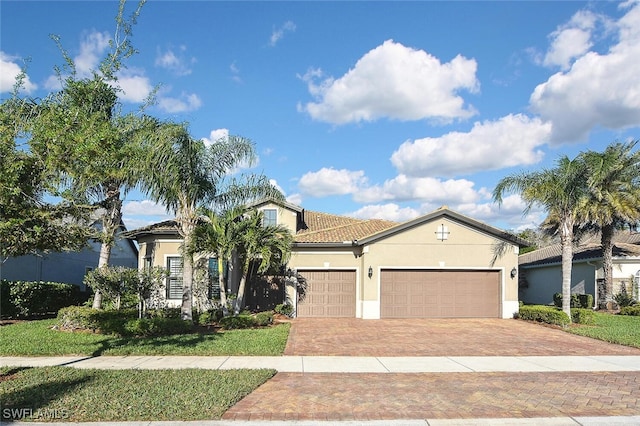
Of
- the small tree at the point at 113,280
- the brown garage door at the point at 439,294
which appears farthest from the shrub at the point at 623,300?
the small tree at the point at 113,280

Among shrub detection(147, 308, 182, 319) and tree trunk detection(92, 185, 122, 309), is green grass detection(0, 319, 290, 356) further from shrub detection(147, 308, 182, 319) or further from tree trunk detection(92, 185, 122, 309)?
shrub detection(147, 308, 182, 319)

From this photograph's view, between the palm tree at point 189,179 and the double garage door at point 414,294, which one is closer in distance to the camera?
the palm tree at point 189,179

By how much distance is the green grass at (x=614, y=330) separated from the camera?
13.7 meters

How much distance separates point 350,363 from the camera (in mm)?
10297

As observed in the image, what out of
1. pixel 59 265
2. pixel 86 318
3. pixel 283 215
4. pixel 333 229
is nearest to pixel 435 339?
pixel 333 229

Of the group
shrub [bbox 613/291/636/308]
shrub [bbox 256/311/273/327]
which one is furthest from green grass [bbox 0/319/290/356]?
shrub [bbox 613/291/636/308]

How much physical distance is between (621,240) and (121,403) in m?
34.0

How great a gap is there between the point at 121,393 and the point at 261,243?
9975 mm

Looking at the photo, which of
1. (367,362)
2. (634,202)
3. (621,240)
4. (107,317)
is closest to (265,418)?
(367,362)

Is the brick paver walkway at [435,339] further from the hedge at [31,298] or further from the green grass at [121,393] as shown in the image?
the hedge at [31,298]

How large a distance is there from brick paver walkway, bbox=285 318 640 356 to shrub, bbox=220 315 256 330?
1.57 m

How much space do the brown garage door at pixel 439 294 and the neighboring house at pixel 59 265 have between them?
11.3 meters

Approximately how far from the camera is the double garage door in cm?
1992

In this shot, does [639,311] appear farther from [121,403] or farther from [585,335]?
[121,403]
